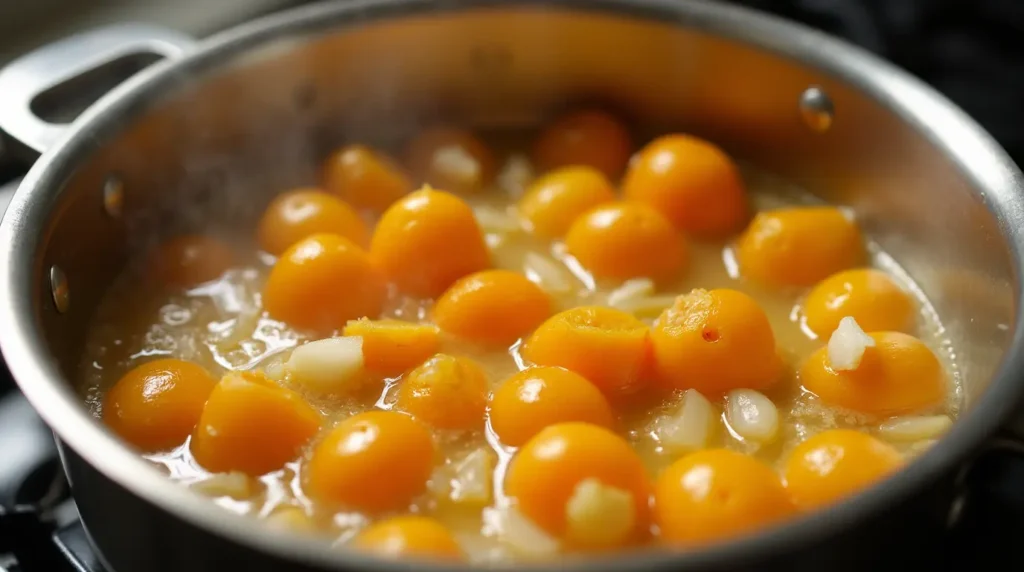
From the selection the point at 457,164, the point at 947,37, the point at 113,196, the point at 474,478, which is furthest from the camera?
the point at 947,37

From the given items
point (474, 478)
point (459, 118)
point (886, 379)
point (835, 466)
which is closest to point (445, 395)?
point (474, 478)

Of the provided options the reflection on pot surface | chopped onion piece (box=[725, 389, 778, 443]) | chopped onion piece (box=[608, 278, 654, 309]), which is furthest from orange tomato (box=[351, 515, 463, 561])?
chopped onion piece (box=[608, 278, 654, 309])

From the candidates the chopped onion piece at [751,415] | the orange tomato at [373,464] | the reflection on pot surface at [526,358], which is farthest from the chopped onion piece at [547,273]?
the orange tomato at [373,464]

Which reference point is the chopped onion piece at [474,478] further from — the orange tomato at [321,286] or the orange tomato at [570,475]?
the orange tomato at [321,286]

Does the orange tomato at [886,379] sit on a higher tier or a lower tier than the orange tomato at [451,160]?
lower

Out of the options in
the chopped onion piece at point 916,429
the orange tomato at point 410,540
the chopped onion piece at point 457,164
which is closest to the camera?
the orange tomato at point 410,540

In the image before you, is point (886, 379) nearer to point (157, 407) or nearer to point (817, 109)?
point (817, 109)

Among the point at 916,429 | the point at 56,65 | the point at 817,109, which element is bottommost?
the point at 916,429
